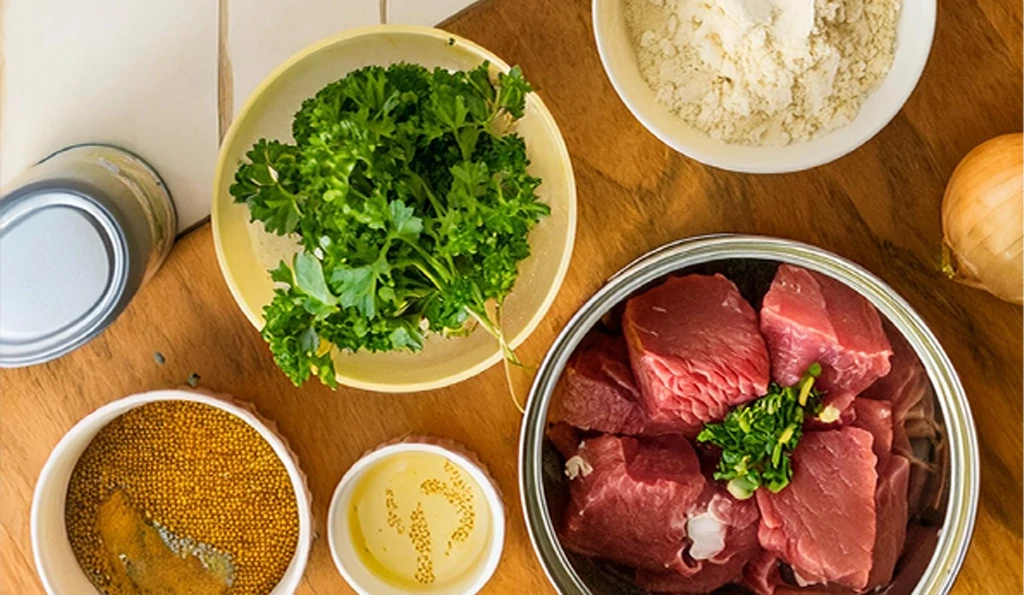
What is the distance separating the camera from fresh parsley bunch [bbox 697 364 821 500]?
1.02m

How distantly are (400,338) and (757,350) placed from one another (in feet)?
1.24

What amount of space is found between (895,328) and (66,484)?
868 mm

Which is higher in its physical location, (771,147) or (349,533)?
(771,147)

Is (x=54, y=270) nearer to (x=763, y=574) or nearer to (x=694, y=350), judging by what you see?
(x=694, y=350)

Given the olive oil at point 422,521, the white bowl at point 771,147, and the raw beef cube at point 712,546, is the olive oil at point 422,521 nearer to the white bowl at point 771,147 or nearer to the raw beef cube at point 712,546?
the raw beef cube at point 712,546

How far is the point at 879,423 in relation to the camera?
1.05 metres

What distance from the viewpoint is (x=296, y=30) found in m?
1.10

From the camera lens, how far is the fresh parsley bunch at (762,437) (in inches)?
40.1

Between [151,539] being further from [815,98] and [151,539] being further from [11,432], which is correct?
[815,98]

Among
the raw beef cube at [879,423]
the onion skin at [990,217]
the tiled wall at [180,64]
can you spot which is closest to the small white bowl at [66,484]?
the tiled wall at [180,64]

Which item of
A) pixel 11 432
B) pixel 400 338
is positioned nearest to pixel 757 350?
pixel 400 338

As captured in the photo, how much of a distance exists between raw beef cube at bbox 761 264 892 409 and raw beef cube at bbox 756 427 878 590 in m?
0.06

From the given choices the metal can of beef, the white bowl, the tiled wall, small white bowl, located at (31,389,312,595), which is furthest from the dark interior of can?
the tiled wall

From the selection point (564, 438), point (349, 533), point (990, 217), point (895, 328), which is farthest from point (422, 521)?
point (990, 217)
